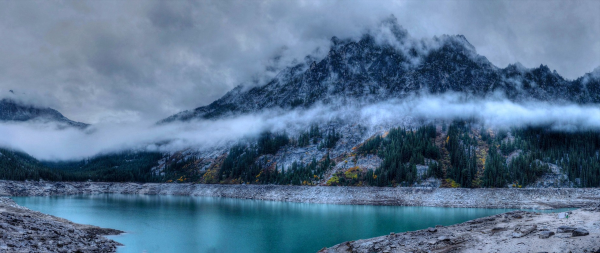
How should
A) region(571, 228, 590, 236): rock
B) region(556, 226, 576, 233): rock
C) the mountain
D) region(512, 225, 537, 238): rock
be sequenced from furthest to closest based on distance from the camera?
the mountain → region(512, 225, 537, 238): rock → region(556, 226, 576, 233): rock → region(571, 228, 590, 236): rock

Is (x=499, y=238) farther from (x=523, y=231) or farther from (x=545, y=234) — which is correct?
(x=545, y=234)

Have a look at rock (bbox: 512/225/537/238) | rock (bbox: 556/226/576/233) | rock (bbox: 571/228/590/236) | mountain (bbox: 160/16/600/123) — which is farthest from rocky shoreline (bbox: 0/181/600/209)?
mountain (bbox: 160/16/600/123)

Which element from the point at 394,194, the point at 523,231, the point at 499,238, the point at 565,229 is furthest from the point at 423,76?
the point at 565,229

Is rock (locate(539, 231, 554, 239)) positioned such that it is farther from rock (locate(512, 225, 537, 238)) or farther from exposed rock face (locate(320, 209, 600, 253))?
rock (locate(512, 225, 537, 238))

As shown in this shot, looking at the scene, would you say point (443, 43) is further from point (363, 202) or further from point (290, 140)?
point (363, 202)

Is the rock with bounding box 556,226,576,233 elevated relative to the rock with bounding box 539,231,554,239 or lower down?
elevated

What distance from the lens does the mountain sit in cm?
16025

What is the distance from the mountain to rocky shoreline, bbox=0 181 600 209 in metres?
85.0

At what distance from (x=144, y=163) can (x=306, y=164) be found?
115m

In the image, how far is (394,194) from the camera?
264 ft

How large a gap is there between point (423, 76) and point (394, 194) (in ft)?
341

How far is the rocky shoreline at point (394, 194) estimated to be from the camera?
69750mm

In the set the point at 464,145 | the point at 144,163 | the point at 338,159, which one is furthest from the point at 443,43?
the point at 144,163

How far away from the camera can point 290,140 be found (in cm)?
15925
